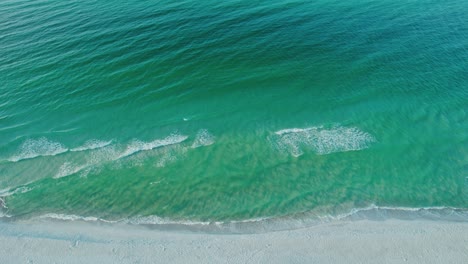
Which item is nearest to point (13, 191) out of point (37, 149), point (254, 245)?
point (37, 149)

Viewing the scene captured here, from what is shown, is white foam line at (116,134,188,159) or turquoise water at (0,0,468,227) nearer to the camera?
turquoise water at (0,0,468,227)

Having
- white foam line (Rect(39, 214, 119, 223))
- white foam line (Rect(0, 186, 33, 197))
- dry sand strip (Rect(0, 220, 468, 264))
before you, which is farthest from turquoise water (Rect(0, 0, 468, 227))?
dry sand strip (Rect(0, 220, 468, 264))

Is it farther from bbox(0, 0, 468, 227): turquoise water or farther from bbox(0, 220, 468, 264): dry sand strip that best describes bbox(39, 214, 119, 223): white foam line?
bbox(0, 220, 468, 264): dry sand strip

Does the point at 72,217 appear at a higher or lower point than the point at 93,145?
lower

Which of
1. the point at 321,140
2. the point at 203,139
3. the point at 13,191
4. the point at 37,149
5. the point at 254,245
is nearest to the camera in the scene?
the point at 254,245

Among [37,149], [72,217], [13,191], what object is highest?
[37,149]

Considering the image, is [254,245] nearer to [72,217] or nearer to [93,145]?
[72,217]

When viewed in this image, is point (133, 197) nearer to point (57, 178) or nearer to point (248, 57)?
point (57, 178)

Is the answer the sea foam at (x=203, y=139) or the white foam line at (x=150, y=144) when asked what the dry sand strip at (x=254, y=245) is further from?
the sea foam at (x=203, y=139)
